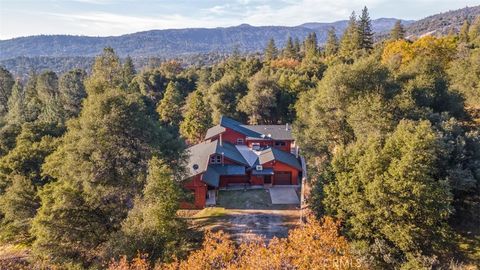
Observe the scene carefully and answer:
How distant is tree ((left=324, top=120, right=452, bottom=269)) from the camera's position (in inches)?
687

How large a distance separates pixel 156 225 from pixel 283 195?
16.0 m

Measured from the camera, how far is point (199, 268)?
41.8 feet

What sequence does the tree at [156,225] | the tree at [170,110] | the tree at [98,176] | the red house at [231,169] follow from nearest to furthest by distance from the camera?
the tree at [156,225] → the tree at [98,176] → the red house at [231,169] → the tree at [170,110]

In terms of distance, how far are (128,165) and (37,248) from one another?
24.3ft

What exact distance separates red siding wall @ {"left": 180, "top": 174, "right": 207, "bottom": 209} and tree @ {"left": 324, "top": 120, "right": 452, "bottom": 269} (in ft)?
45.4

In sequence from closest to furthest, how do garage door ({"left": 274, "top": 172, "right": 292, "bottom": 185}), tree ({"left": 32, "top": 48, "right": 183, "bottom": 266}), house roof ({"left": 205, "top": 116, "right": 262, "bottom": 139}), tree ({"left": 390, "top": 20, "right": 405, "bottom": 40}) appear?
tree ({"left": 32, "top": 48, "right": 183, "bottom": 266}), garage door ({"left": 274, "top": 172, "right": 292, "bottom": 185}), house roof ({"left": 205, "top": 116, "right": 262, "bottom": 139}), tree ({"left": 390, "top": 20, "right": 405, "bottom": 40})

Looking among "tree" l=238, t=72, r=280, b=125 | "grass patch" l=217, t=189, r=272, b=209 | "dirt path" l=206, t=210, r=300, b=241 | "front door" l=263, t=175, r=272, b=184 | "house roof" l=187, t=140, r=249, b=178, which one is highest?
"tree" l=238, t=72, r=280, b=125

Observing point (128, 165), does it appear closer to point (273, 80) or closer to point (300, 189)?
point (300, 189)

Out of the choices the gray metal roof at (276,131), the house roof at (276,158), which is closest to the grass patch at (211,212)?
the house roof at (276,158)

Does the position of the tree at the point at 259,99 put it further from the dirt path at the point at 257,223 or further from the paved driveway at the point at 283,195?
the dirt path at the point at 257,223

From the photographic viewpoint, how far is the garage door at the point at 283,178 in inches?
1347

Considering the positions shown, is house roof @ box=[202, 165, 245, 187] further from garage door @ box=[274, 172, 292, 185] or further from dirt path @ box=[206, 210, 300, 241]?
dirt path @ box=[206, 210, 300, 241]

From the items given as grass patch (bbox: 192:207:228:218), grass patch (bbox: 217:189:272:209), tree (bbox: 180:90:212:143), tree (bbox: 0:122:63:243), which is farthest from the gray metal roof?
tree (bbox: 0:122:63:243)

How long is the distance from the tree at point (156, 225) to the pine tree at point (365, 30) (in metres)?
68.6
